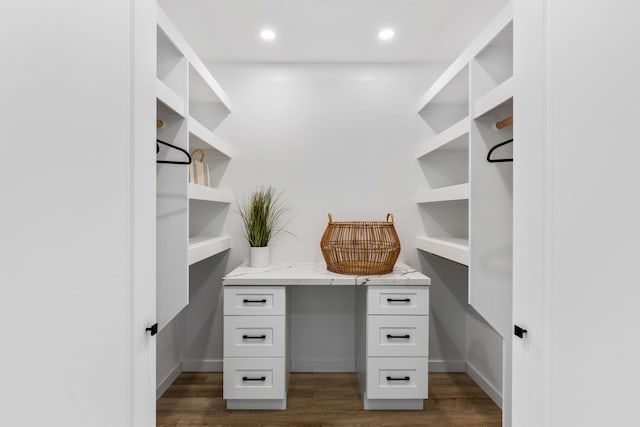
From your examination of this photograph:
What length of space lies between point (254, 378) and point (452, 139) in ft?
6.17

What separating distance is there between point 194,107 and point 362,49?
1366 mm

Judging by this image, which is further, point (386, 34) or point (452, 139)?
point (386, 34)

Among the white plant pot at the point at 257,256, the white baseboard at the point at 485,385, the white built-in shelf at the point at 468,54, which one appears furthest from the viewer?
the white plant pot at the point at 257,256

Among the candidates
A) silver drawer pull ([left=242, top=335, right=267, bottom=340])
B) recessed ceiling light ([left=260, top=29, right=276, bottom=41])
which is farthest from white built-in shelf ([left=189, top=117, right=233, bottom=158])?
silver drawer pull ([left=242, top=335, right=267, bottom=340])

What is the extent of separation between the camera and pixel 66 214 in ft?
1.98

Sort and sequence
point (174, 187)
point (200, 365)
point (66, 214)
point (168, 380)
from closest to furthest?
point (66, 214) → point (174, 187) → point (168, 380) → point (200, 365)

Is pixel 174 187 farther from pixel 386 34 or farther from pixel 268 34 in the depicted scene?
pixel 386 34

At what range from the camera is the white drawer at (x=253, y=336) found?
1987 mm

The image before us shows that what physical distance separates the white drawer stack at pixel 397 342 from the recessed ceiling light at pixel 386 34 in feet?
5.43

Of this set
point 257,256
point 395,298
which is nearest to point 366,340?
point 395,298

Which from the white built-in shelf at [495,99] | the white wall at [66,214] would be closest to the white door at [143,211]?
the white wall at [66,214]

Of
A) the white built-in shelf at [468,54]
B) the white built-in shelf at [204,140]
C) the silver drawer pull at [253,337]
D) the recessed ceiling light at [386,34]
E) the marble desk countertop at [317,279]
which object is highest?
the recessed ceiling light at [386,34]
